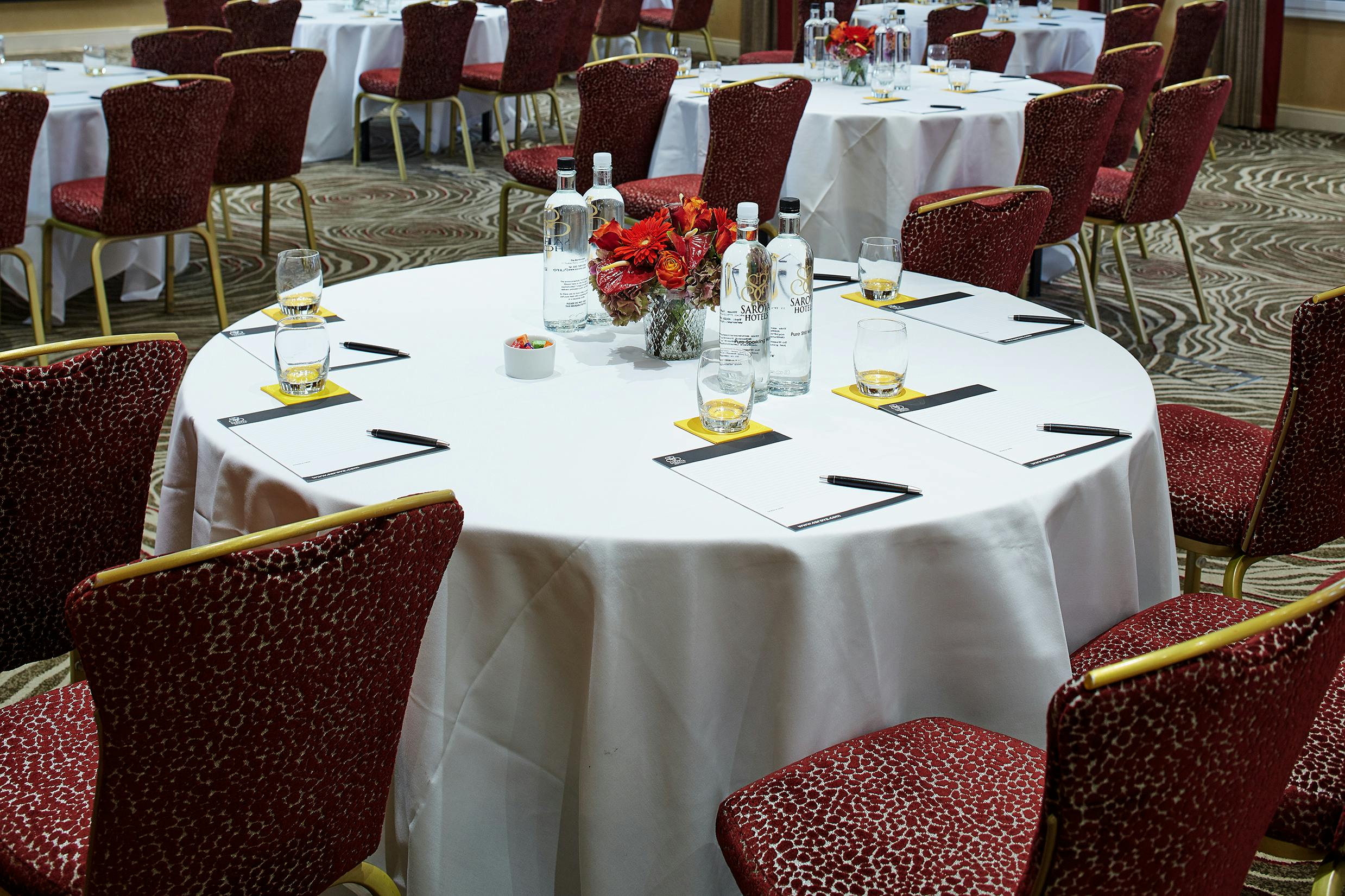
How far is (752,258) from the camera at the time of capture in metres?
2.03

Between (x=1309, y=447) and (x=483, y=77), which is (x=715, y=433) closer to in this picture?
(x=1309, y=447)

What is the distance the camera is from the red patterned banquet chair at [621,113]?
479cm

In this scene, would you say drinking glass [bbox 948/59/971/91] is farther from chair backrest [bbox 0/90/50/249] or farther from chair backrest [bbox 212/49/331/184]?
chair backrest [bbox 0/90/50/249]

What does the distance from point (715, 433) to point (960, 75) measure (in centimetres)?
Answer: 388

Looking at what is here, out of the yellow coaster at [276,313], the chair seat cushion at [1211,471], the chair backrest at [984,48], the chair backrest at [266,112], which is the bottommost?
the chair seat cushion at [1211,471]

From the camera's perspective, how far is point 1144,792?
1.06m

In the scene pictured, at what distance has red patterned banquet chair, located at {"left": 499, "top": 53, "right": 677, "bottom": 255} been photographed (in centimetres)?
479

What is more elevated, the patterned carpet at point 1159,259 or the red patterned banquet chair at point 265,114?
the red patterned banquet chair at point 265,114

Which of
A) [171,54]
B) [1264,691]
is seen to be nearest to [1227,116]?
[171,54]

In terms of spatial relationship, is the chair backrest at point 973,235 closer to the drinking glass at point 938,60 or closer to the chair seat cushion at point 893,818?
the chair seat cushion at point 893,818

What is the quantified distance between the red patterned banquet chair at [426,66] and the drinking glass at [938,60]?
2.56 meters

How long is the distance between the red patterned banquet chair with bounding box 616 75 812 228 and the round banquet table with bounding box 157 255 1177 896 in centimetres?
269

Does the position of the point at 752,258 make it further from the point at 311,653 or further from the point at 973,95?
the point at 973,95

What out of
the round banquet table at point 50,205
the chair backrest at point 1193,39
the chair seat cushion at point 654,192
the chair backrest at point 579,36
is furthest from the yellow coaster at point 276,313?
the chair backrest at point 1193,39
